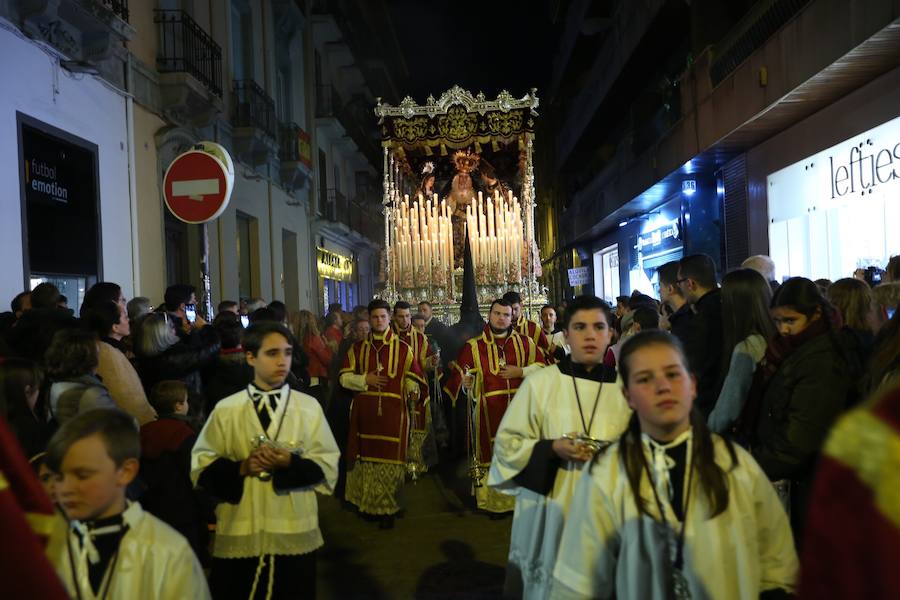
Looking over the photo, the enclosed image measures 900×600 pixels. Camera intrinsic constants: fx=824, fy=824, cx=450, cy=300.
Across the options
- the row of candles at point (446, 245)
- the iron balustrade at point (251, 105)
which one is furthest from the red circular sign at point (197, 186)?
the iron balustrade at point (251, 105)

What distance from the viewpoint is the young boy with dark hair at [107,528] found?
8.18 ft

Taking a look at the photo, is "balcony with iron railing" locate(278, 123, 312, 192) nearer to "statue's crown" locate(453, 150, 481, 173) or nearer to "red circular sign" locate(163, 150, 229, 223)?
"statue's crown" locate(453, 150, 481, 173)

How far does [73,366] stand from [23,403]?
55 cm

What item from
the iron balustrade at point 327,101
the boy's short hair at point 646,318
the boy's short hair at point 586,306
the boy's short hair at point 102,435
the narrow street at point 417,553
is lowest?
the narrow street at point 417,553

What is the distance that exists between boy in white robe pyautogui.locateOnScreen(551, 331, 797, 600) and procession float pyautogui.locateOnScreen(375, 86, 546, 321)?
990cm

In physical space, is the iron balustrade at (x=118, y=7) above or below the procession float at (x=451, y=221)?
above

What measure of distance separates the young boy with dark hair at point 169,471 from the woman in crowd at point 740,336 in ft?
9.41

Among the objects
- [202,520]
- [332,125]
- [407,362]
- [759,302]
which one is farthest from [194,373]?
[332,125]

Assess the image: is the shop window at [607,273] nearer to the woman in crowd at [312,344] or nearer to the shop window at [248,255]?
the shop window at [248,255]

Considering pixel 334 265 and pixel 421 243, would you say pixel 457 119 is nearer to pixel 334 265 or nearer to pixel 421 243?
pixel 421 243

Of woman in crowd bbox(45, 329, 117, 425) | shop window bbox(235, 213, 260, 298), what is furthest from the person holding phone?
shop window bbox(235, 213, 260, 298)

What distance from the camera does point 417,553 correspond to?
6.46 metres

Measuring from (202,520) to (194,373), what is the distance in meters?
1.22

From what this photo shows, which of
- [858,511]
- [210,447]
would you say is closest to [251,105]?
[210,447]
